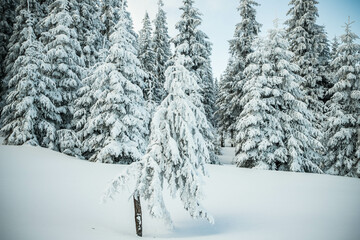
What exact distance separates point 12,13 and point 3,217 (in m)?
32.0

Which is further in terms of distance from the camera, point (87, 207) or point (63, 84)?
point (63, 84)

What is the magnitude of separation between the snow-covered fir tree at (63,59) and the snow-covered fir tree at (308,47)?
815 inches

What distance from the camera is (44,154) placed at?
14.6m

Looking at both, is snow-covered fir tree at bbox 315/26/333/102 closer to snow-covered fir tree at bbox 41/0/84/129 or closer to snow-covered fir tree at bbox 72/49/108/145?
snow-covered fir tree at bbox 72/49/108/145

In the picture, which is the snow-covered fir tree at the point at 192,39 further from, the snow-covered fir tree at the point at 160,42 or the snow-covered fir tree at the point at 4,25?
the snow-covered fir tree at the point at 4,25

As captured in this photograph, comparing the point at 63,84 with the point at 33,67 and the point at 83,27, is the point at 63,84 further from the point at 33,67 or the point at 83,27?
the point at 83,27

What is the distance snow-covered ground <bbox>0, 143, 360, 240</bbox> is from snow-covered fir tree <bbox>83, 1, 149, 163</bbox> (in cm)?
175

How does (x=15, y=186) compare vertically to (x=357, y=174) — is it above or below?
above

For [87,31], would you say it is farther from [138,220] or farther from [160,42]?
[138,220]

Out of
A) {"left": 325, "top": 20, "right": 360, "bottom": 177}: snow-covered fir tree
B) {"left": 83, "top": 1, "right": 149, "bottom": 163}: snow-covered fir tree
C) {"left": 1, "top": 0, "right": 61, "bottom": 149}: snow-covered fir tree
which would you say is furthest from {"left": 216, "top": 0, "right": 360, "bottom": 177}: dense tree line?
{"left": 1, "top": 0, "right": 61, "bottom": 149}: snow-covered fir tree

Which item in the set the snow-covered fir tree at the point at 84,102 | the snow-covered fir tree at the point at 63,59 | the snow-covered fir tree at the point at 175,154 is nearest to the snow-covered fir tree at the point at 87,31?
the snow-covered fir tree at the point at 63,59

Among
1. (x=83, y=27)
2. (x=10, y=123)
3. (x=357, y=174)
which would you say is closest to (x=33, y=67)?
(x=10, y=123)

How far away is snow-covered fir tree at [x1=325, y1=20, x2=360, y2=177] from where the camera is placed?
18.9 meters

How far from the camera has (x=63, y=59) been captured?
1900 centimetres
